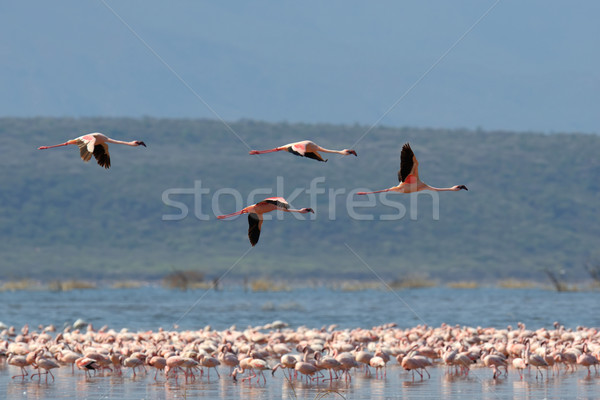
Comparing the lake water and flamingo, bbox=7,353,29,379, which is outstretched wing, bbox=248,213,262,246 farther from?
flamingo, bbox=7,353,29,379

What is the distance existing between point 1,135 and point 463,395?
69706mm

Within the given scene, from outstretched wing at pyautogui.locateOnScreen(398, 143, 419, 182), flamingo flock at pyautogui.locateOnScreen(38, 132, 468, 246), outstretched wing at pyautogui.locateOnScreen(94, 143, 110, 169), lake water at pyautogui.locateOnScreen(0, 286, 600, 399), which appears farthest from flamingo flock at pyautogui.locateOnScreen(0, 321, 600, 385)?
outstretched wing at pyautogui.locateOnScreen(94, 143, 110, 169)

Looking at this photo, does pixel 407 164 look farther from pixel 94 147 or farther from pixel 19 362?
pixel 19 362

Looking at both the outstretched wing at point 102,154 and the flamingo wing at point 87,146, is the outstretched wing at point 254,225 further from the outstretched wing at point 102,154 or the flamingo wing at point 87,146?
the flamingo wing at point 87,146

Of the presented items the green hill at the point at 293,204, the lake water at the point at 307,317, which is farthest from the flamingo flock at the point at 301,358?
the green hill at the point at 293,204

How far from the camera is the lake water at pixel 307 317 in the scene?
15812mm

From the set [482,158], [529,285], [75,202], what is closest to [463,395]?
[529,285]

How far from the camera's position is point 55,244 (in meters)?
66.1

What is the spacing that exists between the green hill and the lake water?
360 inches

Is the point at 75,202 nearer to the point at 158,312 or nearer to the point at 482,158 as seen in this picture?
the point at 482,158

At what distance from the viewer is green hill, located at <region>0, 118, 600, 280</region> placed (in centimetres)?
6444

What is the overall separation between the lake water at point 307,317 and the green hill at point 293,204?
915 centimetres

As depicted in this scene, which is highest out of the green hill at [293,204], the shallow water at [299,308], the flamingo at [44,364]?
the green hill at [293,204]

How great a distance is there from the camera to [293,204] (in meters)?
68.0
